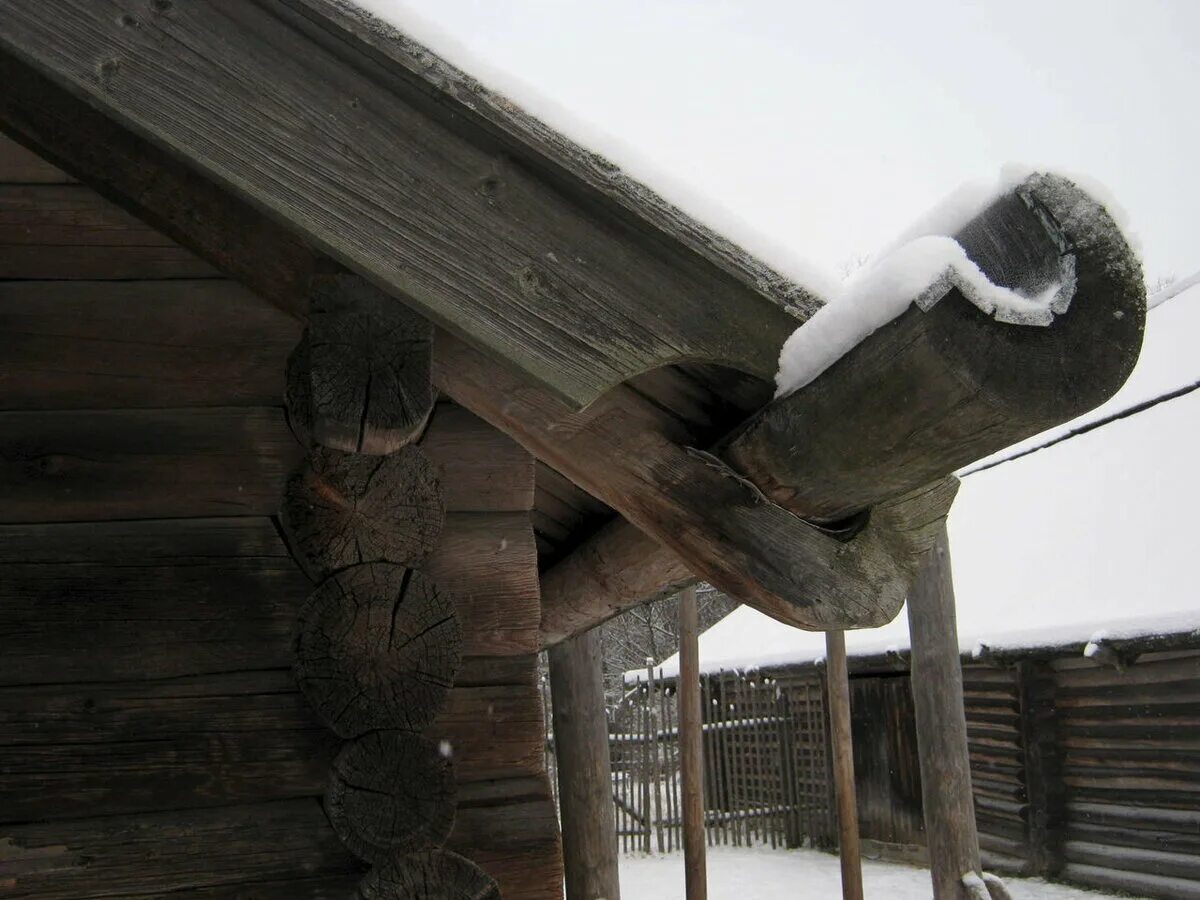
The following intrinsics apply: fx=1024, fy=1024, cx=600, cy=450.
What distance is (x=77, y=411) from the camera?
2035 millimetres

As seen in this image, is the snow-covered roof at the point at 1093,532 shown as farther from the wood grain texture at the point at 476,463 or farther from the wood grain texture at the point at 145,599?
the wood grain texture at the point at 145,599

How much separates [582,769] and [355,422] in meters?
4.54

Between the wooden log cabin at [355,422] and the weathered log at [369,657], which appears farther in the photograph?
the weathered log at [369,657]

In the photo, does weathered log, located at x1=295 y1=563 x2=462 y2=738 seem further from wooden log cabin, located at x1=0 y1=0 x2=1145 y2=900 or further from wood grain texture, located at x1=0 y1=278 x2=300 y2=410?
wood grain texture, located at x1=0 y1=278 x2=300 y2=410

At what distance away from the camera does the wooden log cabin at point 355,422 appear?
1544mm

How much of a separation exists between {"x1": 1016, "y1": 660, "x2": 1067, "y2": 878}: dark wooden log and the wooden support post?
22.1 feet

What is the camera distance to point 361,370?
1.67 meters

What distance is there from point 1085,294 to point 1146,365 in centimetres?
1452

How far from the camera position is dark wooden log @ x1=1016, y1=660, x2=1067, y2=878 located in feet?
34.9

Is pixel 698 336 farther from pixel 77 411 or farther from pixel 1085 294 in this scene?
pixel 77 411

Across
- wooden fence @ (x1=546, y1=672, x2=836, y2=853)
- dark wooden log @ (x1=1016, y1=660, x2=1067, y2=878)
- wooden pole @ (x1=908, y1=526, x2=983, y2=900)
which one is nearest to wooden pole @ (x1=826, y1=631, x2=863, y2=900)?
wooden pole @ (x1=908, y1=526, x2=983, y2=900)

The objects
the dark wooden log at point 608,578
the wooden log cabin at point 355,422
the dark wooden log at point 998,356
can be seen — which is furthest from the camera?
the dark wooden log at point 608,578

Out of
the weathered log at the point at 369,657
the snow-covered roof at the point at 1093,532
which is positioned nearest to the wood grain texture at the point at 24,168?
the weathered log at the point at 369,657

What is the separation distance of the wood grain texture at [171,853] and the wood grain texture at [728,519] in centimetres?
86
